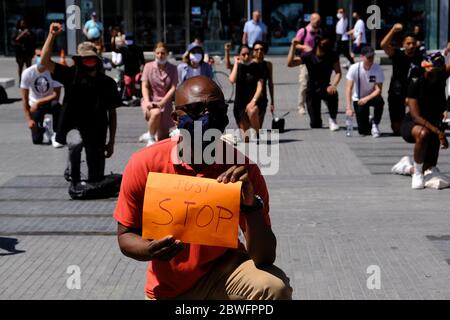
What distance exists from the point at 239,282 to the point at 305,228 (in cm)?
457

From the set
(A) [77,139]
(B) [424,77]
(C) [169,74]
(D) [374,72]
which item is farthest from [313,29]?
(A) [77,139]

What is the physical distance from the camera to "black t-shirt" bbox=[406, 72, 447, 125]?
33.9ft

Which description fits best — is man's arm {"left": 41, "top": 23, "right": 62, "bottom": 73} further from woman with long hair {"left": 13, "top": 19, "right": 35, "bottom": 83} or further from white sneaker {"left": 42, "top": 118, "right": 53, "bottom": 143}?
woman with long hair {"left": 13, "top": 19, "right": 35, "bottom": 83}

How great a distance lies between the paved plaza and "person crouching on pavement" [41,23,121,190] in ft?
1.75

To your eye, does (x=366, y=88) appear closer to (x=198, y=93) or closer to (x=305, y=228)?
(x=305, y=228)

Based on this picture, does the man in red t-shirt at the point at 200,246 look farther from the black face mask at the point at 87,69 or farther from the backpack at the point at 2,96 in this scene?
the backpack at the point at 2,96

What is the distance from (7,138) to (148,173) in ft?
37.7

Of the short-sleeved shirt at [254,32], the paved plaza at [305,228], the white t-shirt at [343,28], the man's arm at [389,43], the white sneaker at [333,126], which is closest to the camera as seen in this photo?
the paved plaza at [305,228]

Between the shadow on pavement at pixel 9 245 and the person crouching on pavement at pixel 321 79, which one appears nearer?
the shadow on pavement at pixel 9 245

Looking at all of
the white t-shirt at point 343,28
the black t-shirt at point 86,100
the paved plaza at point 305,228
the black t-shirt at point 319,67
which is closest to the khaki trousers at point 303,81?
the black t-shirt at point 319,67

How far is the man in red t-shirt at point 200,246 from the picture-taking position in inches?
158

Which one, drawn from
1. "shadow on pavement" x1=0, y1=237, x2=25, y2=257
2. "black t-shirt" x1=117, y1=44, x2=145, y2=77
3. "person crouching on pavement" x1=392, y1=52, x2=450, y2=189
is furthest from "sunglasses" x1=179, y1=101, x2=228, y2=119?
"black t-shirt" x1=117, y1=44, x2=145, y2=77

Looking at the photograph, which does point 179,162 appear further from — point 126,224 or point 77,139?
point 77,139

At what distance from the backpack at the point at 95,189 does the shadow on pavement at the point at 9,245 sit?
5.86 ft
